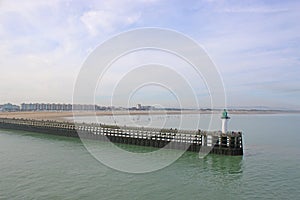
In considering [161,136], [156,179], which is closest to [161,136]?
[161,136]

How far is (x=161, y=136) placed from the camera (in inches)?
1142

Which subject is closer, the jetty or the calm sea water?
the calm sea water

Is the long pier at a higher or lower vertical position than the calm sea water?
higher

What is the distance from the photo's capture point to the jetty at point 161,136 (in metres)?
24.7

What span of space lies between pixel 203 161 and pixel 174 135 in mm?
6305

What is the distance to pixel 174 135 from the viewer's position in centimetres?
2830

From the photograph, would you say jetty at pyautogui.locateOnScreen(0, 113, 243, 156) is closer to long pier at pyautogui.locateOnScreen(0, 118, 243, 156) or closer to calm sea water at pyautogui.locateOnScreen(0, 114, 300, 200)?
long pier at pyautogui.locateOnScreen(0, 118, 243, 156)

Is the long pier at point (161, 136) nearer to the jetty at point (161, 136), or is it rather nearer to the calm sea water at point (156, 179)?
the jetty at point (161, 136)

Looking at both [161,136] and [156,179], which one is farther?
[161,136]

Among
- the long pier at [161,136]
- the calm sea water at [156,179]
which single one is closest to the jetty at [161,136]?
the long pier at [161,136]

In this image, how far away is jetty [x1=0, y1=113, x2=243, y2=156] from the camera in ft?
80.9

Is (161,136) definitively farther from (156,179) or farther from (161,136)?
(156,179)

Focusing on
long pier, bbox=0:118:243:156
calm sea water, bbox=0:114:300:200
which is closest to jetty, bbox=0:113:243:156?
long pier, bbox=0:118:243:156

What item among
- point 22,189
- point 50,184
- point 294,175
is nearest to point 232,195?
point 294,175
